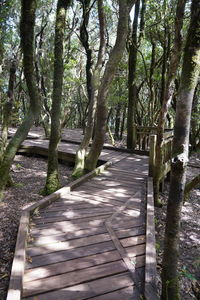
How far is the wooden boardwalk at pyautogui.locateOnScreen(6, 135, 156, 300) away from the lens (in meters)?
2.63

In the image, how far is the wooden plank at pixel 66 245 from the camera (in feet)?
10.6

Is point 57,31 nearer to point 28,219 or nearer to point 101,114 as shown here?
point 101,114

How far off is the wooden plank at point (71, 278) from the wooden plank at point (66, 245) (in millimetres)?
515

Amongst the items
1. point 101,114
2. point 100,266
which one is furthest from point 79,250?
point 101,114

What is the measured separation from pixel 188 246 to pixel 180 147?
11.0 ft

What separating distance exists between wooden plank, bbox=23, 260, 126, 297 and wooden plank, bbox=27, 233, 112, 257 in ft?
1.69

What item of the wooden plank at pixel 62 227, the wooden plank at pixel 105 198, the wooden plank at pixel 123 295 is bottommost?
the wooden plank at pixel 123 295

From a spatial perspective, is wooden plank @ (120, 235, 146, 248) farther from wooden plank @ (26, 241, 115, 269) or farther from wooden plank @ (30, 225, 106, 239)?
wooden plank @ (30, 225, 106, 239)

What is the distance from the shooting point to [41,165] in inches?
354

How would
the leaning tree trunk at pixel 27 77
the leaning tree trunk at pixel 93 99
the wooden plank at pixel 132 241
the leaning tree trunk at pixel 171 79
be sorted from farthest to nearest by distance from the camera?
the leaning tree trunk at pixel 93 99 → the leaning tree trunk at pixel 171 79 → the leaning tree trunk at pixel 27 77 → the wooden plank at pixel 132 241

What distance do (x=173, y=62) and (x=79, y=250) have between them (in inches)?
158

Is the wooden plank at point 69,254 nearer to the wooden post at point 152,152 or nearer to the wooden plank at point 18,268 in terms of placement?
the wooden plank at point 18,268

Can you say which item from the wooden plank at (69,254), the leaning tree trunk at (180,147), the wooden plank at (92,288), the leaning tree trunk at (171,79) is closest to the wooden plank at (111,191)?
the leaning tree trunk at (171,79)

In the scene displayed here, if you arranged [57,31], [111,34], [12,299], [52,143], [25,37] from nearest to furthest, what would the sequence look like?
[12,299]
[25,37]
[57,31]
[52,143]
[111,34]
